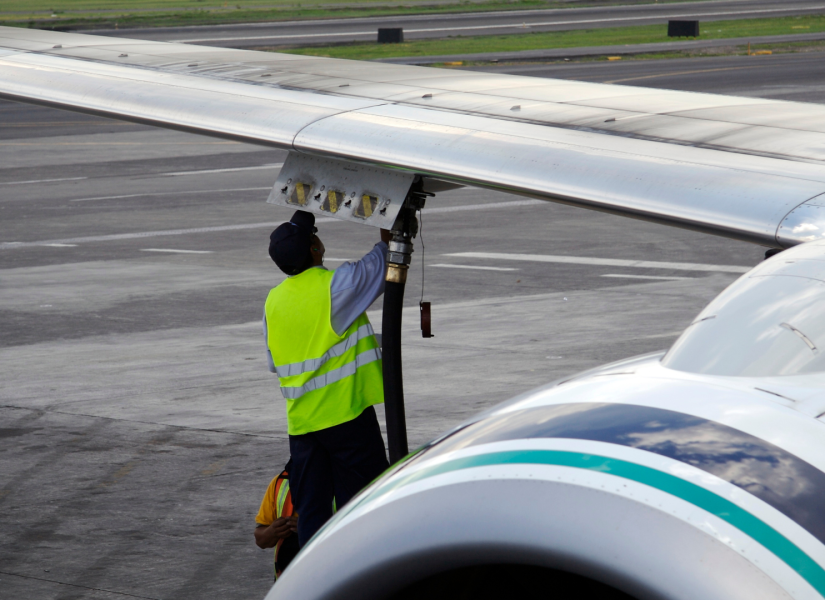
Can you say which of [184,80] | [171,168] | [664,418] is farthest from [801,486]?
[171,168]

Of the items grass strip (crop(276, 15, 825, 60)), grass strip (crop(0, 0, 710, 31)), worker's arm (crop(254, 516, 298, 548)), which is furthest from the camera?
grass strip (crop(0, 0, 710, 31))

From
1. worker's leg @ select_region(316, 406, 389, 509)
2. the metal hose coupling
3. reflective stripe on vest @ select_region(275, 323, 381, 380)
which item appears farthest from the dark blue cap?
worker's leg @ select_region(316, 406, 389, 509)

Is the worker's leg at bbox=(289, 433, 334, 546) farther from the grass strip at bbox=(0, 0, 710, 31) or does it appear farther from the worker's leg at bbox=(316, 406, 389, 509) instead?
the grass strip at bbox=(0, 0, 710, 31)

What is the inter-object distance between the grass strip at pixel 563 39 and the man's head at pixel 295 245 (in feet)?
121

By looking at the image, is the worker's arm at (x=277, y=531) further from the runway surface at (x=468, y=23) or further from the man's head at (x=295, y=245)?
the runway surface at (x=468, y=23)

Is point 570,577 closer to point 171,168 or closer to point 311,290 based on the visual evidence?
point 311,290

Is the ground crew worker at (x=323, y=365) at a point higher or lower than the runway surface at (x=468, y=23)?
higher

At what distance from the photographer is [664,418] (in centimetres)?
254

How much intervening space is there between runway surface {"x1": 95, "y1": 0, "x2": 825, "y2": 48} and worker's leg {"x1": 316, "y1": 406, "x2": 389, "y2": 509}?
43.6 m

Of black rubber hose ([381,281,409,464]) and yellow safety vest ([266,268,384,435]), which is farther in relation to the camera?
yellow safety vest ([266,268,384,435])

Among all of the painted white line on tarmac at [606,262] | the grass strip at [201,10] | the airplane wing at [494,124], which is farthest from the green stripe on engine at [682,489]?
the grass strip at [201,10]

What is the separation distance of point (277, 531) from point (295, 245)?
152cm

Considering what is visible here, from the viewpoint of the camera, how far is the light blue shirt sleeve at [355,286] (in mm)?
5887

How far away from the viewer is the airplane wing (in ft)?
13.9
